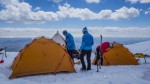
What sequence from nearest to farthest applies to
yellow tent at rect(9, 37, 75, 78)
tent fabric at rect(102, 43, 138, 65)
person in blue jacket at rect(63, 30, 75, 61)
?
yellow tent at rect(9, 37, 75, 78) < person in blue jacket at rect(63, 30, 75, 61) < tent fabric at rect(102, 43, 138, 65)

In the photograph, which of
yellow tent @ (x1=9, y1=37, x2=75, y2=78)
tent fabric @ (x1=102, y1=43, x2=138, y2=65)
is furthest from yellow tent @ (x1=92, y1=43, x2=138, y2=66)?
yellow tent @ (x1=9, y1=37, x2=75, y2=78)

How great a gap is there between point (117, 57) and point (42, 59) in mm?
6147

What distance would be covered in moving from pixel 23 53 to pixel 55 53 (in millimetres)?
1646

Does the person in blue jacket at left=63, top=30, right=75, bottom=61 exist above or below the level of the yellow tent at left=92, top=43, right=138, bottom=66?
above

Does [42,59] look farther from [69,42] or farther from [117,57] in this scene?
[117,57]

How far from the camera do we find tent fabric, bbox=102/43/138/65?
16.7m

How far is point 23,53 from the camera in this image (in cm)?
1249

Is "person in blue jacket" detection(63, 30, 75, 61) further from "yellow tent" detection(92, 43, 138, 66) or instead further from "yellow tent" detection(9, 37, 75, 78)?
"yellow tent" detection(92, 43, 138, 66)

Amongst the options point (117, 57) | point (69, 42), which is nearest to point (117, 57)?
point (117, 57)

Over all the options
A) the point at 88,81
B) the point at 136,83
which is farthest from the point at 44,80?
the point at 136,83

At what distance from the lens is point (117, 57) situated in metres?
16.9

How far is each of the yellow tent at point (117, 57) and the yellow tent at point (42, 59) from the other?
166 inches

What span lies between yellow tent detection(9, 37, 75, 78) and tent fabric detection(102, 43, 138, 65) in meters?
4.22

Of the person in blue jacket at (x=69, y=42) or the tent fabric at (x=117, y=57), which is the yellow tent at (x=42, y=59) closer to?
the person in blue jacket at (x=69, y=42)
